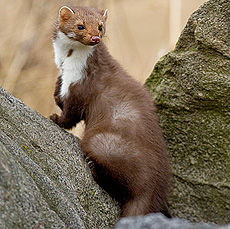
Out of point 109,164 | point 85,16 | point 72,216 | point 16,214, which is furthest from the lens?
point 85,16

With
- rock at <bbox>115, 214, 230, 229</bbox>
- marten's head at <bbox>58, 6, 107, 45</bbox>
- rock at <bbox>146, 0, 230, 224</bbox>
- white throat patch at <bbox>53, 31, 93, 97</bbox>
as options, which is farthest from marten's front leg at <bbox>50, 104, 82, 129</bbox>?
rock at <bbox>115, 214, 230, 229</bbox>

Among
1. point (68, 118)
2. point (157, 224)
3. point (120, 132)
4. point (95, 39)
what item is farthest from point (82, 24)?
point (157, 224)

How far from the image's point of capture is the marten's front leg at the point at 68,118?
5254 millimetres

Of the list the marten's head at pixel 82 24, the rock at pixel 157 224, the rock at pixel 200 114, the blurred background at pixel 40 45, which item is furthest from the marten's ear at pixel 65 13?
the blurred background at pixel 40 45

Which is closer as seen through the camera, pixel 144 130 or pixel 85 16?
pixel 144 130

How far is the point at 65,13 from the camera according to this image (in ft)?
17.6

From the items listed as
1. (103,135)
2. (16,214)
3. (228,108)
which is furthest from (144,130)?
(16,214)

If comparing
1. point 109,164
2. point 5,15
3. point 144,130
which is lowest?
point 5,15

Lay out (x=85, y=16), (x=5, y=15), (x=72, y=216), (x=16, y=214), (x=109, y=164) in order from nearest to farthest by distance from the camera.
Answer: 1. (x=16, y=214)
2. (x=72, y=216)
3. (x=109, y=164)
4. (x=85, y=16)
5. (x=5, y=15)

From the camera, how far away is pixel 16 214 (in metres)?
3.13

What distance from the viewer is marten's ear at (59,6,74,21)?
5352 millimetres

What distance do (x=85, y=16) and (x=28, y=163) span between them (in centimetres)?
207

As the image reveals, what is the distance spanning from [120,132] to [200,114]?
798mm

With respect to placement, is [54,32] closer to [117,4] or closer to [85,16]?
[85,16]
